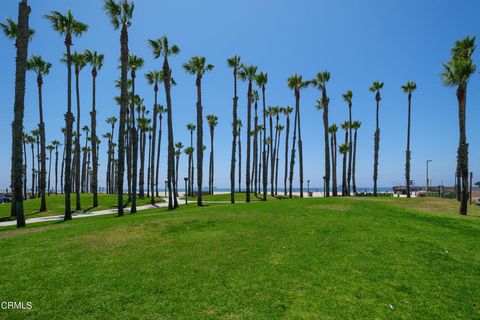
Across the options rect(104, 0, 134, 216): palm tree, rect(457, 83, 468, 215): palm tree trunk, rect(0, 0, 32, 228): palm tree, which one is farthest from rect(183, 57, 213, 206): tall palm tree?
rect(457, 83, 468, 215): palm tree trunk

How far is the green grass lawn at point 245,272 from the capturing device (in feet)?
25.9

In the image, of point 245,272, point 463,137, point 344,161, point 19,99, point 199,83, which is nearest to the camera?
point 245,272

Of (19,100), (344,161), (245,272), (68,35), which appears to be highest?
(68,35)

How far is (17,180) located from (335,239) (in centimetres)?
2148

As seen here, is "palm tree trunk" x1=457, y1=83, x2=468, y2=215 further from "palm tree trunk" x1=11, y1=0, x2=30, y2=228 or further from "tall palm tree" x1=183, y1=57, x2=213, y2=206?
"palm tree trunk" x1=11, y1=0, x2=30, y2=228

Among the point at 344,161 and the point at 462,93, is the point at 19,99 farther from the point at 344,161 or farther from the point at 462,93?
the point at 344,161

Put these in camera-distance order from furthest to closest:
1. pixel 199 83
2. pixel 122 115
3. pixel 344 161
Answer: pixel 344 161, pixel 199 83, pixel 122 115

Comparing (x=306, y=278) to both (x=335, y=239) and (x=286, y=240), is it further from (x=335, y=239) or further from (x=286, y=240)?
(x=335, y=239)

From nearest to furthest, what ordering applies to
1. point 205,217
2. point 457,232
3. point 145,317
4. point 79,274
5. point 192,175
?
point 145,317
point 79,274
point 457,232
point 205,217
point 192,175

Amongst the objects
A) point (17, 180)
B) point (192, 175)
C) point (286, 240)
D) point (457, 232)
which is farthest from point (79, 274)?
point (192, 175)

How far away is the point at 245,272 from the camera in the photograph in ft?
32.9

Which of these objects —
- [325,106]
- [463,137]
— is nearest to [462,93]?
[463,137]

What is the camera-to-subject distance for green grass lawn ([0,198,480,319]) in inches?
311

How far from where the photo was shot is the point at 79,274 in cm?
974
